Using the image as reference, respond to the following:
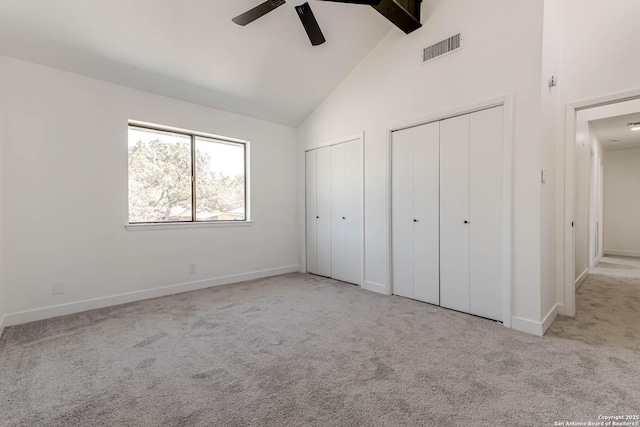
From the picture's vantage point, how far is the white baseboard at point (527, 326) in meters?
2.47

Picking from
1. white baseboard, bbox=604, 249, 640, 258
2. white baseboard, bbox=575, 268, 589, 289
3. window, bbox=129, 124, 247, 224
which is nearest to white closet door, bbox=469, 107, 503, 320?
white baseboard, bbox=575, 268, 589, 289

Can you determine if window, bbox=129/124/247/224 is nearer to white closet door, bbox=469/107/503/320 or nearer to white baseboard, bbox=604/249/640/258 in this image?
white closet door, bbox=469/107/503/320

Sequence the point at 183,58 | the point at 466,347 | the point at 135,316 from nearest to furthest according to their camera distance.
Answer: the point at 466,347
the point at 135,316
the point at 183,58

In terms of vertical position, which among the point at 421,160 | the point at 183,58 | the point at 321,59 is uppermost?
the point at 321,59

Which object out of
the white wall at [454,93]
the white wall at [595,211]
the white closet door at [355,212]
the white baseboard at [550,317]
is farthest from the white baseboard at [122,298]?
the white wall at [595,211]

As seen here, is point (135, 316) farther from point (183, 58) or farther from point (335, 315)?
point (183, 58)

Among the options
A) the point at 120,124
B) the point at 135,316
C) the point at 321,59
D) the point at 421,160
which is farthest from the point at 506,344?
the point at 120,124

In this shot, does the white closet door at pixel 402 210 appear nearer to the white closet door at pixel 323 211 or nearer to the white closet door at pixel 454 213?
the white closet door at pixel 454 213

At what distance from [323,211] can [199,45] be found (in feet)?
8.71

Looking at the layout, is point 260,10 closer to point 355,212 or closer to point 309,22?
point 309,22

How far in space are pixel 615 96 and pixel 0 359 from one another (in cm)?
544

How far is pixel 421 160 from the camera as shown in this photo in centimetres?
333

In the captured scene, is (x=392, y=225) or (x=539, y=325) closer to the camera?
(x=539, y=325)

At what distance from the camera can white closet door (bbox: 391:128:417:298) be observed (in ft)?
11.3
